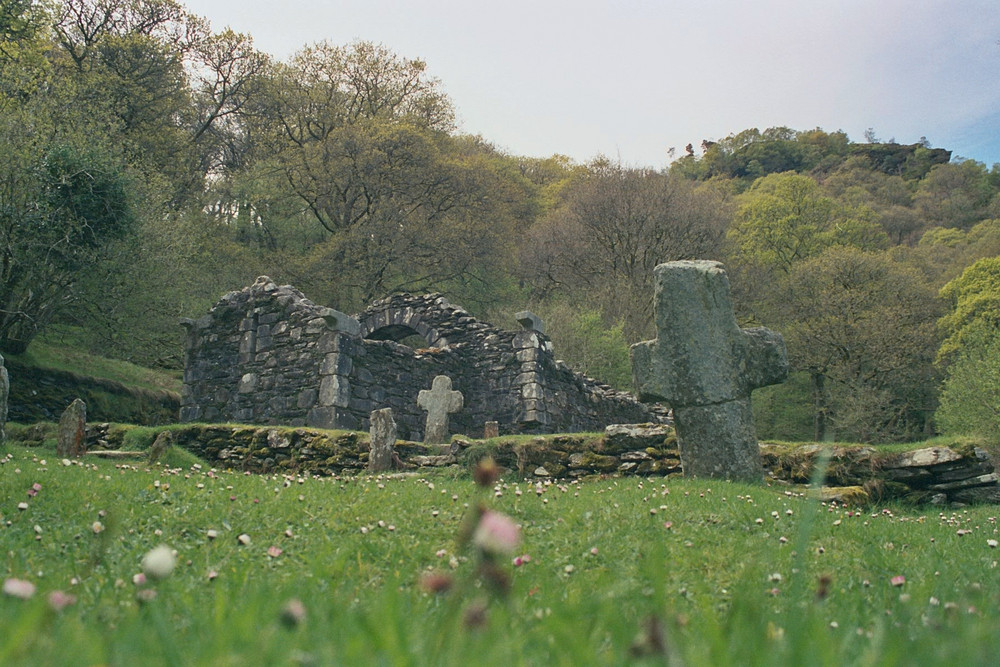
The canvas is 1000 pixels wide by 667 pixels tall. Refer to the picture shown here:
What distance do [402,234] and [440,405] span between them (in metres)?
20.7

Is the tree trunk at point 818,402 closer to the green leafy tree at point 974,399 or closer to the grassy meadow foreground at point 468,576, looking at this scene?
the green leafy tree at point 974,399

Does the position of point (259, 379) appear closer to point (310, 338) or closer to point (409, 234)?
point (310, 338)

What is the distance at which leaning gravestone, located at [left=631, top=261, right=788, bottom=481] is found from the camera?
9.78 metres

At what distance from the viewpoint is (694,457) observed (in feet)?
32.4

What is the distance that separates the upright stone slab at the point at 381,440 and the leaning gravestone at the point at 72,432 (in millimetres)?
4569

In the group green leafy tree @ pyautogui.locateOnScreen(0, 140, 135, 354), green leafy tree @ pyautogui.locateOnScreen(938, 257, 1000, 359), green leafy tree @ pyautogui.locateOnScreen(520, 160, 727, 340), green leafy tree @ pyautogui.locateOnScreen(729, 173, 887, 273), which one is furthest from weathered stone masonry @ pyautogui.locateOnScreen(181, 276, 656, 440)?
green leafy tree @ pyautogui.locateOnScreen(729, 173, 887, 273)

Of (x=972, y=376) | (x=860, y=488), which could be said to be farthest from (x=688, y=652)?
(x=972, y=376)

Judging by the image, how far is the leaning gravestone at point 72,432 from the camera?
12.4m

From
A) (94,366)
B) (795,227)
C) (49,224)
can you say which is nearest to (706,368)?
(49,224)

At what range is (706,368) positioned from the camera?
9.87 m

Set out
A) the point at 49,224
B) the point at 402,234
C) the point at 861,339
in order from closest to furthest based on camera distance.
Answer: the point at 49,224, the point at 861,339, the point at 402,234

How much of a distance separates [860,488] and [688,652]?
29.3 feet

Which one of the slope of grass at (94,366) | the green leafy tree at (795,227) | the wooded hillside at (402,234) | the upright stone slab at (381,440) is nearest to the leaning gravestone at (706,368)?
the upright stone slab at (381,440)

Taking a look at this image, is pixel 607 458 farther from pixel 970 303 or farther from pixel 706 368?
pixel 970 303
